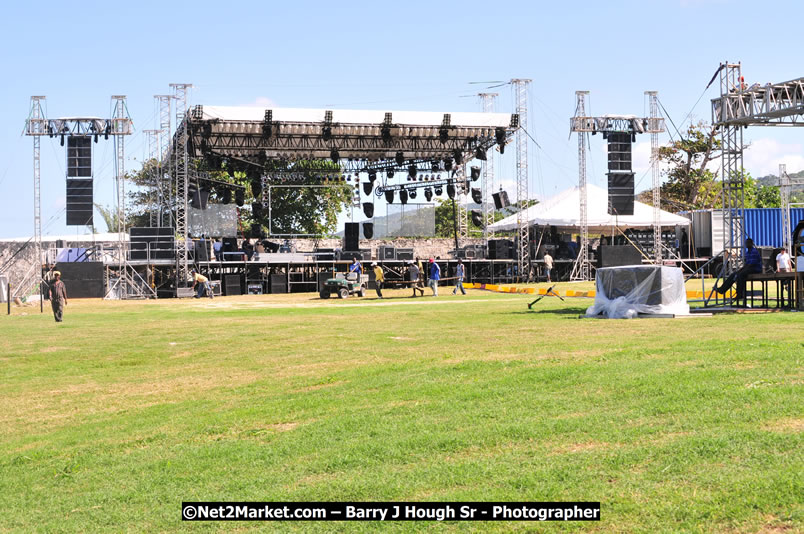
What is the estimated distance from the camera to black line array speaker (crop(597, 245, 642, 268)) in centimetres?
4678

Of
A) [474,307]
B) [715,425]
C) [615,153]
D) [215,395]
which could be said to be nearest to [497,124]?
[615,153]

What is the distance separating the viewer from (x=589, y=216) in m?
48.9

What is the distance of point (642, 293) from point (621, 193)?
27.4 meters

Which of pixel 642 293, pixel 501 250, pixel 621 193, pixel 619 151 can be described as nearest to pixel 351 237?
pixel 501 250

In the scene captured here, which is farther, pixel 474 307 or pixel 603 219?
pixel 603 219

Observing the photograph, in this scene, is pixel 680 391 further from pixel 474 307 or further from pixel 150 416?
pixel 474 307

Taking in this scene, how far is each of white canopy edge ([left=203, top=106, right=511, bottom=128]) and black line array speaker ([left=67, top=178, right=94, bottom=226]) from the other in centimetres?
828

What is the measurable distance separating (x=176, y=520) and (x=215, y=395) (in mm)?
5666

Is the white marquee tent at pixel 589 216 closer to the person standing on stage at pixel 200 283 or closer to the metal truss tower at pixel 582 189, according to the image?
the metal truss tower at pixel 582 189

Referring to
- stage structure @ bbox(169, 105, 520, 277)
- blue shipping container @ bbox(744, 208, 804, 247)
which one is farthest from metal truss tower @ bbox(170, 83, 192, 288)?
blue shipping container @ bbox(744, 208, 804, 247)

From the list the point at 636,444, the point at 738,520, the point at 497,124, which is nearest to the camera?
the point at 738,520

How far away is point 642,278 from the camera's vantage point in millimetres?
19922

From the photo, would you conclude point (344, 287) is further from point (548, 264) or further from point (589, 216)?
point (589, 216)

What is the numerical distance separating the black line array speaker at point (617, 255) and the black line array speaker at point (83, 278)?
1016 inches
